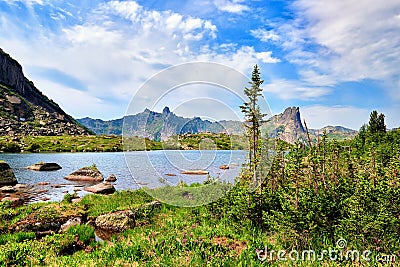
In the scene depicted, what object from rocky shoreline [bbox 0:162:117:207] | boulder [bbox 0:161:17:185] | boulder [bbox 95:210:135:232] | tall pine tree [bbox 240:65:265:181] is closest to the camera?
tall pine tree [bbox 240:65:265:181]

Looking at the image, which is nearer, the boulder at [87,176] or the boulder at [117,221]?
the boulder at [117,221]

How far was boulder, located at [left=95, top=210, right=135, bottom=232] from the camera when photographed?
1322 centimetres

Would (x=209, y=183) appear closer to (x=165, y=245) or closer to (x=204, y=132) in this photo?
(x=204, y=132)

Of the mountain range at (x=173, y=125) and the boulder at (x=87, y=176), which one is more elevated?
the mountain range at (x=173, y=125)

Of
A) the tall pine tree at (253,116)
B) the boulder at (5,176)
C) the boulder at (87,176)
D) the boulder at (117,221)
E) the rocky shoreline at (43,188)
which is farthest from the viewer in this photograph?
the boulder at (87,176)

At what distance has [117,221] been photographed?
13555mm

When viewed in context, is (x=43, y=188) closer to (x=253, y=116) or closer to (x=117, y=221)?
(x=117, y=221)

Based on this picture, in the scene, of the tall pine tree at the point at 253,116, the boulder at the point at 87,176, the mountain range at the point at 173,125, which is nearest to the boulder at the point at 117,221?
the mountain range at the point at 173,125

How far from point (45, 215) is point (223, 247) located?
10.2 meters

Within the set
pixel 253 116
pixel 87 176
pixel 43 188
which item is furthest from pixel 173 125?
pixel 87 176

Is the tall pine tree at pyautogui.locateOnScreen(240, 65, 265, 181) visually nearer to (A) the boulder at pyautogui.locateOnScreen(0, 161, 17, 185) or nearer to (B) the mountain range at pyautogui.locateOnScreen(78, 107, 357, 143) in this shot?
(B) the mountain range at pyautogui.locateOnScreen(78, 107, 357, 143)

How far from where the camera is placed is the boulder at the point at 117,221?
1322 cm

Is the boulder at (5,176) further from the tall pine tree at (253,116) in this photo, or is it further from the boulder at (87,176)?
the tall pine tree at (253,116)

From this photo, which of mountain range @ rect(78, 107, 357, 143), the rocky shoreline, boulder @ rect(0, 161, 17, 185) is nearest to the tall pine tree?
mountain range @ rect(78, 107, 357, 143)
